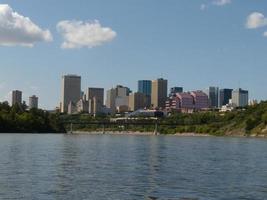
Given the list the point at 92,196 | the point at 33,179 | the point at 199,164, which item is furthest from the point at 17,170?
the point at 199,164

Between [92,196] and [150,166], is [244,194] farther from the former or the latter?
[150,166]

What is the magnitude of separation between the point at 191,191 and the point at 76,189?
902 centimetres

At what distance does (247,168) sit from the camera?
70000mm

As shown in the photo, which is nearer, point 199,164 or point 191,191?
point 191,191

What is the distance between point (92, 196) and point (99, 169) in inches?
827

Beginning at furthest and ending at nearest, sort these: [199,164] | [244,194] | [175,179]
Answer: [199,164]
[175,179]
[244,194]

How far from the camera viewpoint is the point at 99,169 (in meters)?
63.7

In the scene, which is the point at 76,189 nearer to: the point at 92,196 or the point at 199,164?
the point at 92,196

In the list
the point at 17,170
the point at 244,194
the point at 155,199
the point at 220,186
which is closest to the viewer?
the point at 155,199

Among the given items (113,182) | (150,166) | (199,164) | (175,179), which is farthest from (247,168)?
(113,182)

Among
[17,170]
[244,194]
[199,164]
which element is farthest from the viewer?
[199,164]

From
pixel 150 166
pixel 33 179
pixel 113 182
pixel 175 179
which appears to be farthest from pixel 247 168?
pixel 33 179

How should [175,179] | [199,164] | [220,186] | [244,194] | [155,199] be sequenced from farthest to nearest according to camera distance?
1. [199,164]
2. [175,179]
3. [220,186]
4. [244,194]
5. [155,199]

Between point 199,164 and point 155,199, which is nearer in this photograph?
point 155,199
